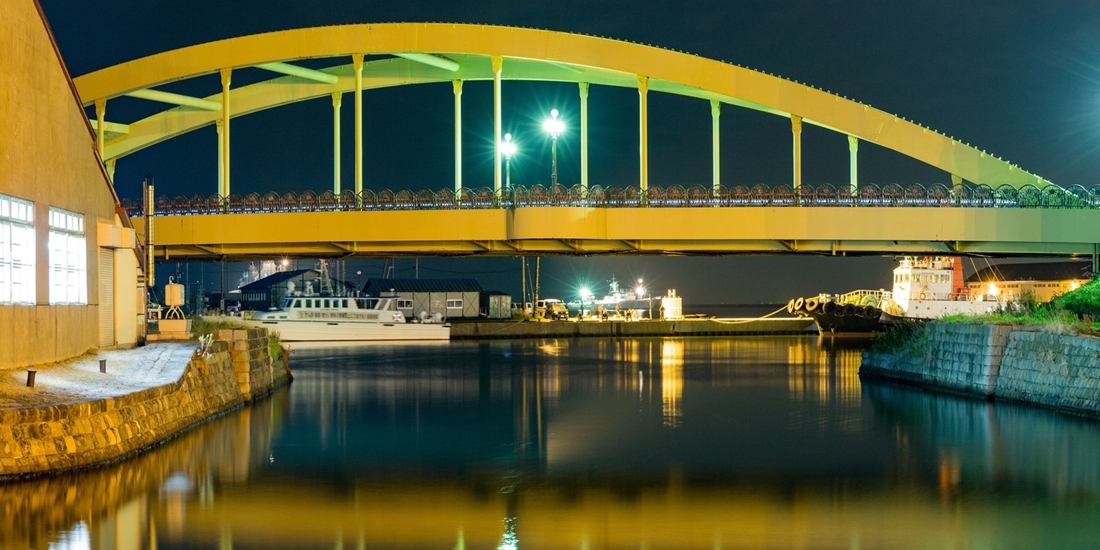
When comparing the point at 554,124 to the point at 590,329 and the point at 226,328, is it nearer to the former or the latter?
the point at 226,328

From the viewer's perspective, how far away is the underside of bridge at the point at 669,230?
120ft

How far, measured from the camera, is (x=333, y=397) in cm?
3028

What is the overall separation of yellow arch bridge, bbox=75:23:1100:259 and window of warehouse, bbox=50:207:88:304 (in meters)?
15.5

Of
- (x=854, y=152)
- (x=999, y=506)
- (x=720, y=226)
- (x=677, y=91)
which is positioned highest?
(x=677, y=91)

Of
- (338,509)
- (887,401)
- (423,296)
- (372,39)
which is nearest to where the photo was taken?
(338,509)

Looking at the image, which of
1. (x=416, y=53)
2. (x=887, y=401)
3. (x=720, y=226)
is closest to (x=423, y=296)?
(x=416, y=53)

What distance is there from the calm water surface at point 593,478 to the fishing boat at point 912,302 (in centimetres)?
3547

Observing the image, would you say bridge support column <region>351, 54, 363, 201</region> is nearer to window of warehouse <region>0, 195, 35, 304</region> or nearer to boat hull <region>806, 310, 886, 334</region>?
window of warehouse <region>0, 195, 35, 304</region>

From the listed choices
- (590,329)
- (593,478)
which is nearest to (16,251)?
(593,478)

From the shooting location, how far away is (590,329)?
2815 inches

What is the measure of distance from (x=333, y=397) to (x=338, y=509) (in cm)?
1591

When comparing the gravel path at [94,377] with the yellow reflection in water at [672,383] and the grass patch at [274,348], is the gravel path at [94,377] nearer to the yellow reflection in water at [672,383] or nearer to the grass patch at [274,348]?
the grass patch at [274,348]

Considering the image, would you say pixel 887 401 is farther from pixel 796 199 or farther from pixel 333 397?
pixel 333 397

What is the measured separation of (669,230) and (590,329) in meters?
35.1
